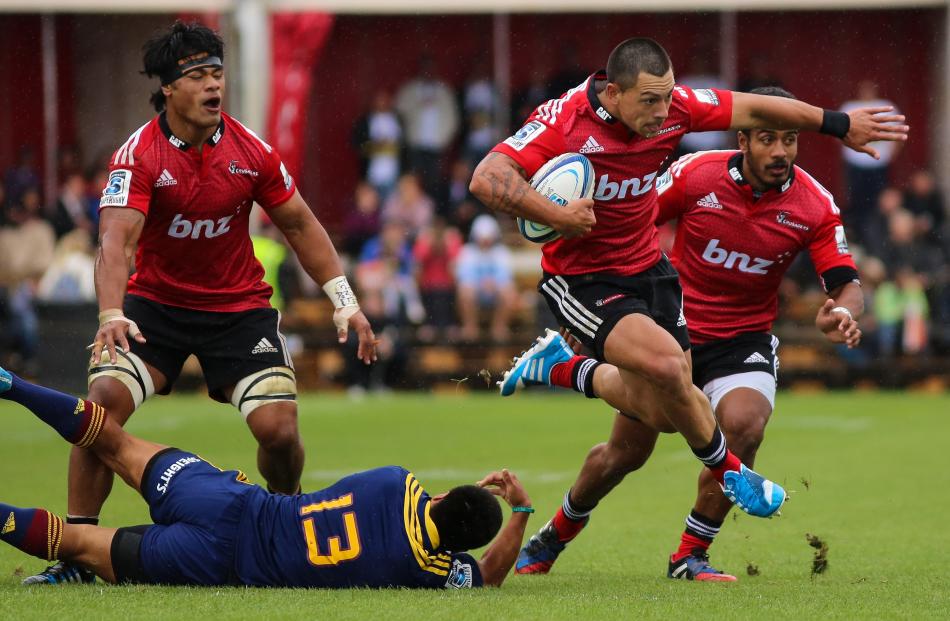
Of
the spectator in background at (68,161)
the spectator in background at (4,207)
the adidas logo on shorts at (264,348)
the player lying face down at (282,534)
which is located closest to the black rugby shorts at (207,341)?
the adidas logo on shorts at (264,348)

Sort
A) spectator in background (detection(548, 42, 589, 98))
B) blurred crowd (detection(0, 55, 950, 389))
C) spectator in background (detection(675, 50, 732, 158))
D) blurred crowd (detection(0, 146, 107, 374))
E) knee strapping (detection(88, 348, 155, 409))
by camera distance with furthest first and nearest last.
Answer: spectator in background (detection(548, 42, 589, 98)), spectator in background (detection(675, 50, 732, 158)), blurred crowd (detection(0, 55, 950, 389)), blurred crowd (detection(0, 146, 107, 374)), knee strapping (detection(88, 348, 155, 409))

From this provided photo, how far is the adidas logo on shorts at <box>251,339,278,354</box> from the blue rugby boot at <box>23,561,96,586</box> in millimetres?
1499

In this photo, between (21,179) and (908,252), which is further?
(21,179)

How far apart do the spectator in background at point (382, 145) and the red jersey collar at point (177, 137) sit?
1516 centimetres

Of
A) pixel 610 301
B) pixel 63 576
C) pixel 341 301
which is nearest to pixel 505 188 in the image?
pixel 610 301

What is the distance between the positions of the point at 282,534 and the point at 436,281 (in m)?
14.9

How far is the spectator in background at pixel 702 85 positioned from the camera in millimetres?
21812

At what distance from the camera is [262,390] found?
25.7 ft

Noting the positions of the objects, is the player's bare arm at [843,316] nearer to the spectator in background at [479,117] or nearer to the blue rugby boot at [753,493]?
the blue rugby boot at [753,493]

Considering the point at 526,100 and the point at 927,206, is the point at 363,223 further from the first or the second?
the point at 927,206

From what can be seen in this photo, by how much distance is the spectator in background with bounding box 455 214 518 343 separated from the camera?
21.4 metres

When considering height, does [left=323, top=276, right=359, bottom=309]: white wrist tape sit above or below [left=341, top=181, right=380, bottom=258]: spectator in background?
below

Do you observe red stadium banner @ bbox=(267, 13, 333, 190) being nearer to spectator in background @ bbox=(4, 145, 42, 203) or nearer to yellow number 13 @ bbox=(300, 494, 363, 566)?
spectator in background @ bbox=(4, 145, 42, 203)

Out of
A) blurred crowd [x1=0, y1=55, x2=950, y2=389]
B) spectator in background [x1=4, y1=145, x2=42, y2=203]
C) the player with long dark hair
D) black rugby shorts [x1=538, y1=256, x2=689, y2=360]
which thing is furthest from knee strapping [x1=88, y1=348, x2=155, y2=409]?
spectator in background [x1=4, y1=145, x2=42, y2=203]
